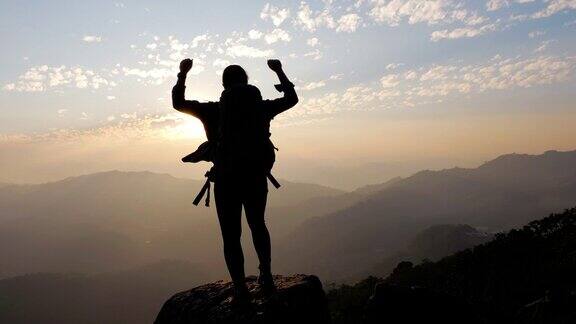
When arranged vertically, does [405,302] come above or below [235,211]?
below

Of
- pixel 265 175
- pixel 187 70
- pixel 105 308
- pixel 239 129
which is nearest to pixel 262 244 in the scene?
pixel 265 175

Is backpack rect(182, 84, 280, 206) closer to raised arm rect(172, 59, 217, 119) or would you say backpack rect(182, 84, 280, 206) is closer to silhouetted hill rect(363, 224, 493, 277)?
raised arm rect(172, 59, 217, 119)

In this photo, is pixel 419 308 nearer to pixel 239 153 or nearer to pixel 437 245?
pixel 239 153

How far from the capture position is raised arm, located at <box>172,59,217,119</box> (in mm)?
5738

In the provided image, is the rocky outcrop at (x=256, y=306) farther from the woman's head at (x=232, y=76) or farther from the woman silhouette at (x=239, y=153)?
the woman's head at (x=232, y=76)

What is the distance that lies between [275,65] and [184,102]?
4.76 ft

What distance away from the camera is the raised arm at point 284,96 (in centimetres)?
588

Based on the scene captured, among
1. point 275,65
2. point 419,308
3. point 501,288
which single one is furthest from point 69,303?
point 275,65

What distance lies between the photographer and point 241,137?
543cm

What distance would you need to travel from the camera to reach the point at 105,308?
181m

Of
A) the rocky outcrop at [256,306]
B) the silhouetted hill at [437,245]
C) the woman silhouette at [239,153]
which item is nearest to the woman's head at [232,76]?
the woman silhouette at [239,153]

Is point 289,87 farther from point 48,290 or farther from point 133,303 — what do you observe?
point 48,290

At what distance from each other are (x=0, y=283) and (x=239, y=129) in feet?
768

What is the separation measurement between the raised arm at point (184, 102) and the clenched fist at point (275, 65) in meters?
1.07
